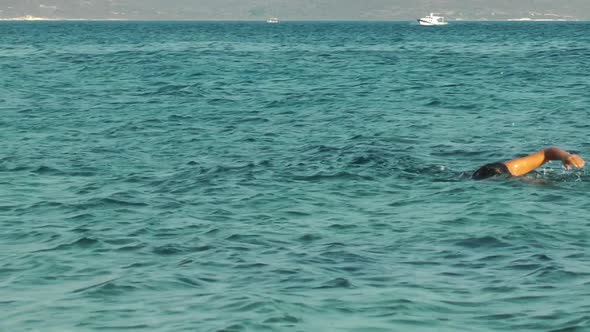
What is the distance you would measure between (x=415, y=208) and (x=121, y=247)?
452 cm

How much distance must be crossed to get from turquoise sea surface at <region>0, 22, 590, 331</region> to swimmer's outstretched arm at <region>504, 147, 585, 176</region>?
11.7 inches

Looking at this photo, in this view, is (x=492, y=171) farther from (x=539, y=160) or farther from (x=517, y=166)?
(x=539, y=160)

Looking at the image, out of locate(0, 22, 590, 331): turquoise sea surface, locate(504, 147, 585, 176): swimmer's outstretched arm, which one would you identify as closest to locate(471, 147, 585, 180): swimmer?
locate(504, 147, 585, 176): swimmer's outstretched arm

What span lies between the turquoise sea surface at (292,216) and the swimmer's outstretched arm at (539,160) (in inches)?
11.7

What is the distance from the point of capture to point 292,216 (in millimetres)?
13453

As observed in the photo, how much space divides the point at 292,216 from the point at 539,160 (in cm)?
442

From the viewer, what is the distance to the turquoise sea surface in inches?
359

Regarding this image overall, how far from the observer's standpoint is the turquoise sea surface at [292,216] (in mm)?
9117

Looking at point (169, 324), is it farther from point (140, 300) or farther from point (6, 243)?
point (6, 243)

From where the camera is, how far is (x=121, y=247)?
11664 mm

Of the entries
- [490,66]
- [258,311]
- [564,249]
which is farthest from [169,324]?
[490,66]

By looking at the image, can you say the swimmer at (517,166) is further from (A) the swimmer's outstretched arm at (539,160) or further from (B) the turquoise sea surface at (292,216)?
(B) the turquoise sea surface at (292,216)

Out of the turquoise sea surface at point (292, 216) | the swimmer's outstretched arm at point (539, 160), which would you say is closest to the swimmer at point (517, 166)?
the swimmer's outstretched arm at point (539, 160)

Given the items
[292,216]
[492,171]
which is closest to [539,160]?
[492,171]
